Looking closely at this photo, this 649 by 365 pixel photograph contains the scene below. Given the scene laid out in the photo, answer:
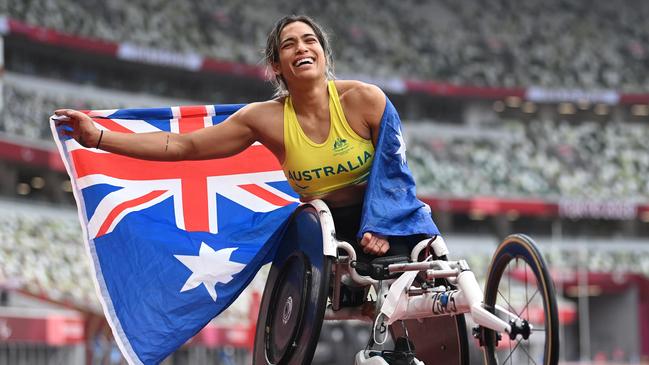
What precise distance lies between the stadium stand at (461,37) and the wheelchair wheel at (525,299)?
42937 millimetres

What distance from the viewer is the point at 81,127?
5.80 meters

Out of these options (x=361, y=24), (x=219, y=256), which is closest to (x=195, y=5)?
(x=361, y=24)

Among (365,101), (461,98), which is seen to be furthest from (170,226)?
(461,98)

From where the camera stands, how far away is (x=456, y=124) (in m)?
55.5

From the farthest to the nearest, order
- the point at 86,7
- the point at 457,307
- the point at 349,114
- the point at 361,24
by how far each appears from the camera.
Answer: the point at 361,24
the point at 86,7
the point at 349,114
the point at 457,307

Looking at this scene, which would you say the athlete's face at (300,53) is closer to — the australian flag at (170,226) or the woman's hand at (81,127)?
the australian flag at (170,226)

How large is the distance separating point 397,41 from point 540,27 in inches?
316

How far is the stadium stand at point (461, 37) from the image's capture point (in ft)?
163

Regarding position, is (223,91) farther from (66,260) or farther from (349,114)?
(349,114)

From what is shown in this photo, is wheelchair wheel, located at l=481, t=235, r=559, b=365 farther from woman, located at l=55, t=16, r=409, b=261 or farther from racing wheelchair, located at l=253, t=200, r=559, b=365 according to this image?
woman, located at l=55, t=16, r=409, b=261

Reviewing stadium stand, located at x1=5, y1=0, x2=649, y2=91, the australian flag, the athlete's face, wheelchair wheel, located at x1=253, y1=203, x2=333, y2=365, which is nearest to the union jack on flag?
the australian flag

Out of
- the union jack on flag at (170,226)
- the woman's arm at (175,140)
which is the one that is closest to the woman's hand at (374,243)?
the union jack on flag at (170,226)

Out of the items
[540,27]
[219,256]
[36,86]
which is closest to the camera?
[219,256]

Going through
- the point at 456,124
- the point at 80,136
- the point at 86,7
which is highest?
the point at 86,7
